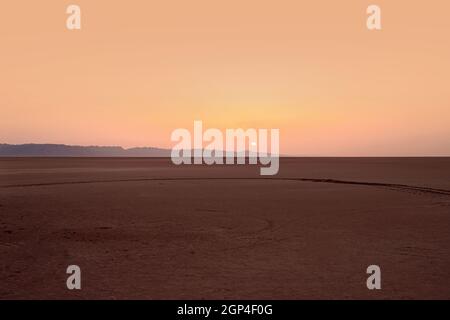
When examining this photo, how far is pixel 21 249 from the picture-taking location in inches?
334

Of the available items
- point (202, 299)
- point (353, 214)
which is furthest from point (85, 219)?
point (353, 214)

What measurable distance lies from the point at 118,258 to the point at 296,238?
4193 mm

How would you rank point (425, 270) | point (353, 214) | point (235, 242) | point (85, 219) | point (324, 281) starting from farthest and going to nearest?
1. point (353, 214)
2. point (85, 219)
3. point (235, 242)
4. point (425, 270)
5. point (324, 281)

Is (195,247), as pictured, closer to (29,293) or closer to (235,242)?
(235,242)

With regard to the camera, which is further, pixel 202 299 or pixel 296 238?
pixel 296 238

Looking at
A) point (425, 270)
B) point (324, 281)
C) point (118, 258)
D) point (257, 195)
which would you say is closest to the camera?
point (324, 281)

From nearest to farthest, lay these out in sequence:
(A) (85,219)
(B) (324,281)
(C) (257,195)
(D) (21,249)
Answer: (B) (324,281) → (D) (21,249) → (A) (85,219) → (C) (257,195)

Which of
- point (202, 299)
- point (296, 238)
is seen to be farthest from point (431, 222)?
point (202, 299)

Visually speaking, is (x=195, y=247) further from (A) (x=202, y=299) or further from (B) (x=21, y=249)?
(B) (x=21, y=249)

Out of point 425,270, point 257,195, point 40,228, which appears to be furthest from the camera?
point 257,195

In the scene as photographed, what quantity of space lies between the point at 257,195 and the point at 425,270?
12545mm

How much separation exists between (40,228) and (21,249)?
2.43m

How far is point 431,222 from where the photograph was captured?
11.4 metres

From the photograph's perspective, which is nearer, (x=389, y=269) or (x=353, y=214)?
(x=389, y=269)
